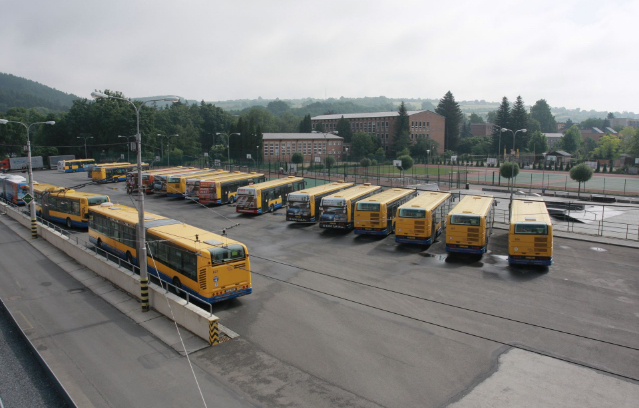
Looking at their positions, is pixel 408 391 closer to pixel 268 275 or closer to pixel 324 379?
pixel 324 379

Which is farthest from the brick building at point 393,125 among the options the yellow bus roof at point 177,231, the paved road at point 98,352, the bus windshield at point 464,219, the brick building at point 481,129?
the paved road at point 98,352

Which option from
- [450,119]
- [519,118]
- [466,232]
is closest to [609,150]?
[519,118]

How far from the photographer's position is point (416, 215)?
2659 centimetres

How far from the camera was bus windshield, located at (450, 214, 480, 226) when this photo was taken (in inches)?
947

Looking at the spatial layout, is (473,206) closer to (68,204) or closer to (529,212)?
(529,212)

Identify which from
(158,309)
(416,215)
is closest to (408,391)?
(158,309)

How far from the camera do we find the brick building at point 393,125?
113 meters

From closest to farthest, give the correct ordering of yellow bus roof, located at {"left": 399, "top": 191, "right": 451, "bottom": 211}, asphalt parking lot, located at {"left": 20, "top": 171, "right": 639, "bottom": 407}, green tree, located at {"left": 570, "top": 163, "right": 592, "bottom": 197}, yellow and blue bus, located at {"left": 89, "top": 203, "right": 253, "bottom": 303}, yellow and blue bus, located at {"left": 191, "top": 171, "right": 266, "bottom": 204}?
asphalt parking lot, located at {"left": 20, "top": 171, "right": 639, "bottom": 407}
yellow and blue bus, located at {"left": 89, "top": 203, "right": 253, "bottom": 303}
yellow bus roof, located at {"left": 399, "top": 191, "right": 451, "bottom": 211}
yellow and blue bus, located at {"left": 191, "top": 171, "right": 266, "bottom": 204}
green tree, located at {"left": 570, "top": 163, "right": 592, "bottom": 197}

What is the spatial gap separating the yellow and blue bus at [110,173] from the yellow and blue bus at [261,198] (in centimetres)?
3041

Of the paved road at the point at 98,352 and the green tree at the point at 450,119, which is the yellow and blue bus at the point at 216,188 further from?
the green tree at the point at 450,119

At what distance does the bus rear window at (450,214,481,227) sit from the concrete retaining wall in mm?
15179

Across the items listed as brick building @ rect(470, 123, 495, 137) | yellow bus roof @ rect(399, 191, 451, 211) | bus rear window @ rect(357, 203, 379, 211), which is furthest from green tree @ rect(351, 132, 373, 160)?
brick building @ rect(470, 123, 495, 137)

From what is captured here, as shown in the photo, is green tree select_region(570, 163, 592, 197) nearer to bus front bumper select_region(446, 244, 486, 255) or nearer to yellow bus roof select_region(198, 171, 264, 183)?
bus front bumper select_region(446, 244, 486, 255)

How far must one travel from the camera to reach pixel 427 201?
29.5 metres
